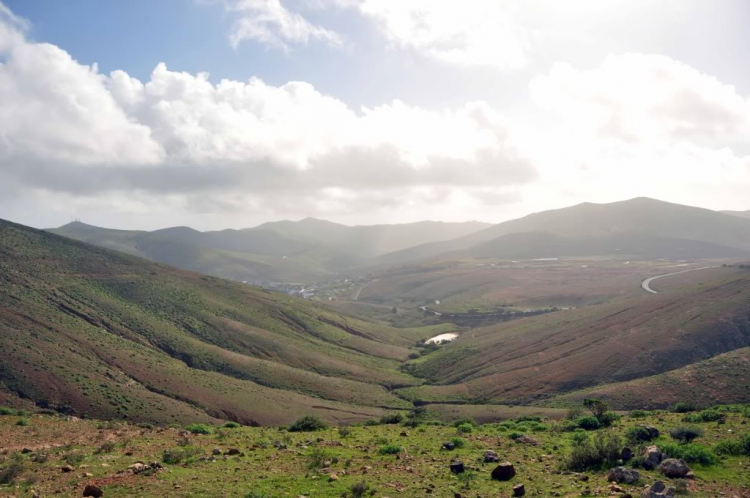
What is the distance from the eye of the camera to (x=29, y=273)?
79.4 metres

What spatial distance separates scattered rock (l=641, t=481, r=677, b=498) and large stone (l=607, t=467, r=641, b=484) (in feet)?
5.01

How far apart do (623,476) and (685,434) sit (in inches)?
287

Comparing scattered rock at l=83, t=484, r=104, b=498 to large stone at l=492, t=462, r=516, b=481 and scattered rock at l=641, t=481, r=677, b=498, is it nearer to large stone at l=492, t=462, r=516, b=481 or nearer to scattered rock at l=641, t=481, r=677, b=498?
large stone at l=492, t=462, r=516, b=481

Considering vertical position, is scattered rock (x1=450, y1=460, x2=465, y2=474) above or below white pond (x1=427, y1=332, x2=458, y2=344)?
above

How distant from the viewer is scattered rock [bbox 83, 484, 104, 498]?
14695 mm

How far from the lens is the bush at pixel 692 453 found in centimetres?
1695

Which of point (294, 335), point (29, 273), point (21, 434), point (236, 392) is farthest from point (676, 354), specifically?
point (29, 273)

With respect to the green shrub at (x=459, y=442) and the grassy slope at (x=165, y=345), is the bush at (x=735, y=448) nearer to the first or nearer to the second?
the green shrub at (x=459, y=442)

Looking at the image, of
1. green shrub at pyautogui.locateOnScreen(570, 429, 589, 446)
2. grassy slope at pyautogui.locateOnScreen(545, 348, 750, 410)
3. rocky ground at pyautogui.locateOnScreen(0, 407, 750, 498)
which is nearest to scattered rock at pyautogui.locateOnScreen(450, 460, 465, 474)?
rocky ground at pyautogui.locateOnScreen(0, 407, 750, 498)

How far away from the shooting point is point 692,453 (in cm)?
1717

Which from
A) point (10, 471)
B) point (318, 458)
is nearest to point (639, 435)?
point (318, 458)

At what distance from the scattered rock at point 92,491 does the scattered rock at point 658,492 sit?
17.0m

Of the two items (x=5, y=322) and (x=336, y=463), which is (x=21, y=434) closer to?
(x=336, y=463)

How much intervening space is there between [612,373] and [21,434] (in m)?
67.1
